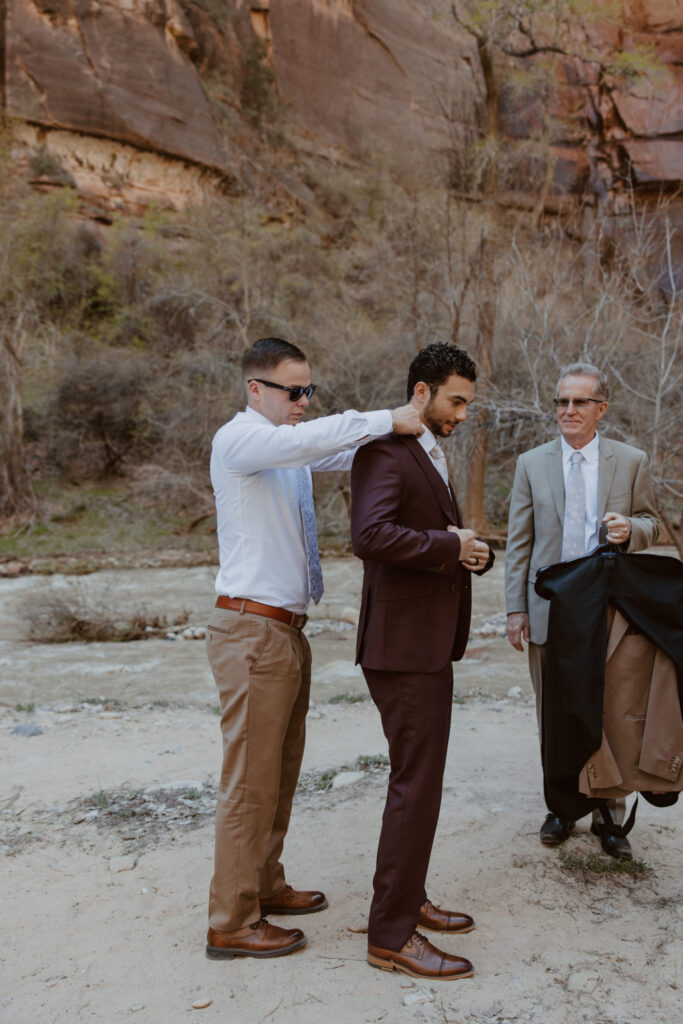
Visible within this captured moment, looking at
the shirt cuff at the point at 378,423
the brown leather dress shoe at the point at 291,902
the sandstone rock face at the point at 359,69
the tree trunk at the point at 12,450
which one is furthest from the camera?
the sandstone rock face at the point at 359,69

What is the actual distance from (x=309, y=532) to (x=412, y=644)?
572 millimetres

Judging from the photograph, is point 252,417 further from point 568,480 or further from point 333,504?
point 333,504

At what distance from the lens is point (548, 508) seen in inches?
135

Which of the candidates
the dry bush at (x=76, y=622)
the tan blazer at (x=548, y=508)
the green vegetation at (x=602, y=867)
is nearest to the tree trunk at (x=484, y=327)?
the dry bush at (x=76, y=622)

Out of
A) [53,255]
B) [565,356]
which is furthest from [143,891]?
[53,255]

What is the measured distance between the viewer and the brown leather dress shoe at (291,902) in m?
2.94

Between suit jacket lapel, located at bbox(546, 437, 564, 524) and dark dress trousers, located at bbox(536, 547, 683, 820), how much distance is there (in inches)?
18.1

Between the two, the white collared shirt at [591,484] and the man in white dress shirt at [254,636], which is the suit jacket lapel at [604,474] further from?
the man in white dress shirt at [254,636]

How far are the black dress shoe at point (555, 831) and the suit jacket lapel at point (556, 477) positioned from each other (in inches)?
50.9

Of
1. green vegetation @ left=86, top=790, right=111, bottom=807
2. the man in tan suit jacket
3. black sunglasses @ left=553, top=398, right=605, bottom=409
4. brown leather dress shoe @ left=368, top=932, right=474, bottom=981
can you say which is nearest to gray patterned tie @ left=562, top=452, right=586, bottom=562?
the man in tan suit jacket

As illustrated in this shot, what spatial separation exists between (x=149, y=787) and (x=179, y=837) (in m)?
0.77

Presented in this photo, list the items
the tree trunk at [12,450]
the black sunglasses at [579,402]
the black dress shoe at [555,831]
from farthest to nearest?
the tree trunk at [12,450], the black dress shoe at [555,831], the black sunglasses at [579,402]

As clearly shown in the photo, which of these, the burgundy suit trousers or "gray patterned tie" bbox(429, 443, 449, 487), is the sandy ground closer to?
the burgundy suit trousers

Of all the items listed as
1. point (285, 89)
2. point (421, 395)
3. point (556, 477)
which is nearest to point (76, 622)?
point (556, 477)
